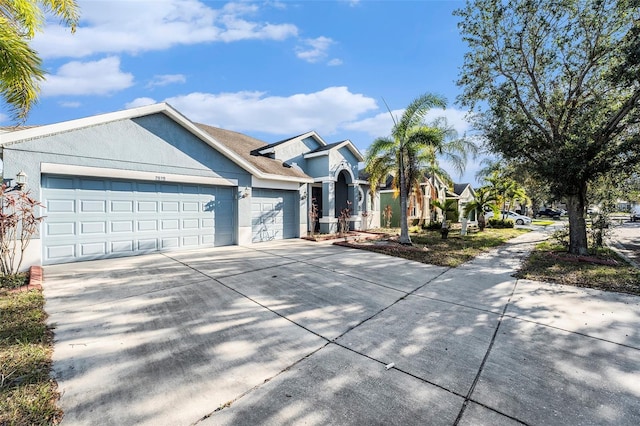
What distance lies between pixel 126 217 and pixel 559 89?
1704 cm

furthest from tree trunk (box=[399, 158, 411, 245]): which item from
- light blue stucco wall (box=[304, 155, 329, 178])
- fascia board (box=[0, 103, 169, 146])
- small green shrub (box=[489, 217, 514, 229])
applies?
small green shrub (box=[489, 217, 514, 229])

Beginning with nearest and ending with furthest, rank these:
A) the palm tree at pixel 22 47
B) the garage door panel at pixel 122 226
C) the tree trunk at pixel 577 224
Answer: the palm tree at pixel 22 47
the garage door panel at pixel 122 226
the tree trunk at pixel 577 224

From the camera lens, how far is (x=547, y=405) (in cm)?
268

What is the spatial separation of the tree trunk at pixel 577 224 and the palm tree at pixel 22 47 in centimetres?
1598

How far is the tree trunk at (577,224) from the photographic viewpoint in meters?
10.5

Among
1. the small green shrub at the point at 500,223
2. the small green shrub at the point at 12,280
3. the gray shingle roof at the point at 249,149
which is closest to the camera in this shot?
the small green shrub at the point at 12,280

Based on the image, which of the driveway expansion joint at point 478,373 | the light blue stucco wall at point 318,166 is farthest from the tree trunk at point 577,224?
the light blue stucco wall at point 318,166

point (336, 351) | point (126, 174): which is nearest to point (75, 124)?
point (126, 174)

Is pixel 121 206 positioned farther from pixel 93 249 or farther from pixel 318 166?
pixel 318 166

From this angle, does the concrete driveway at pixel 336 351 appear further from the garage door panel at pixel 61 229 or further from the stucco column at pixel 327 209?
the stucco column at pixel 327 209

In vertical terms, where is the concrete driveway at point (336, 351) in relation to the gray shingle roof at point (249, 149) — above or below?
below

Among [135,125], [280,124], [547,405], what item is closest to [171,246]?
[135,125]

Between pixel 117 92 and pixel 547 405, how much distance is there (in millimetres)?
14784

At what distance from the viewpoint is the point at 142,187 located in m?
9.38
